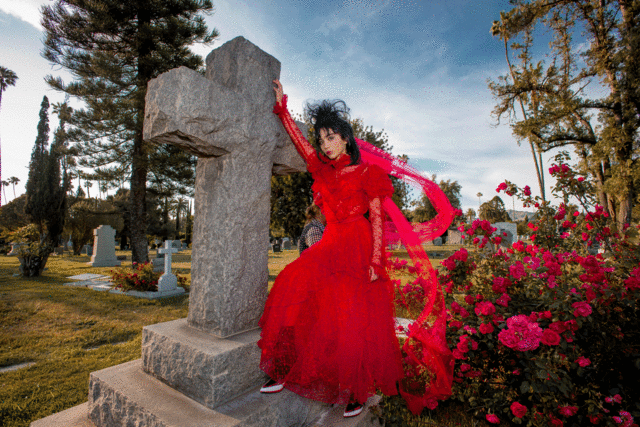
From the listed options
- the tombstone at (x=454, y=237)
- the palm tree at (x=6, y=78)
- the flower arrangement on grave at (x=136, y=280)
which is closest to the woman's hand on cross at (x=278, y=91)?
the flower arrangement on grave at (x=136, y=280)

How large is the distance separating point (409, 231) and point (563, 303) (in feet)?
3.74

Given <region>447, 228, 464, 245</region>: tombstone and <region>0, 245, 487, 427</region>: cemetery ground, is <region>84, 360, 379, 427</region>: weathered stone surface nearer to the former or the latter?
<region>0, 245, 487, 427</region>: cemetery ground

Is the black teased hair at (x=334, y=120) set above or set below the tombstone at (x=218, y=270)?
above

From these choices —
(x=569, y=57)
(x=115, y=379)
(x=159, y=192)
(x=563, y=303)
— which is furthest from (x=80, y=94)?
(x=569, y=57)

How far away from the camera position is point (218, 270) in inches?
65.1

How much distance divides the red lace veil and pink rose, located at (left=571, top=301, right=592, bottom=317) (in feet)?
2.60

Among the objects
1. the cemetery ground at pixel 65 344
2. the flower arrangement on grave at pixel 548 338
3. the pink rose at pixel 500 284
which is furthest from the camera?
the pink rose at pixel 500 284

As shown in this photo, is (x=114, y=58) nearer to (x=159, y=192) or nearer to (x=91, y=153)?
(x=91, y=153)

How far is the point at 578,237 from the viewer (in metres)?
3.39

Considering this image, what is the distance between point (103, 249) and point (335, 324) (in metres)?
14.8

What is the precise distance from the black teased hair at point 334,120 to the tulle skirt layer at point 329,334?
87cm

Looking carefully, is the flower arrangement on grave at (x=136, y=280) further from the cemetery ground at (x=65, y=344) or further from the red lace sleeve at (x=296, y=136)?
the red lace sleeve at (x=296, y=136)

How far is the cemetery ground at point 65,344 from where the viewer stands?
7.32ft

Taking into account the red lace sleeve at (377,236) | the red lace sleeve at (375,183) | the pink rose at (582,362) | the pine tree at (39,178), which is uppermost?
the pine tree at (39,178)
